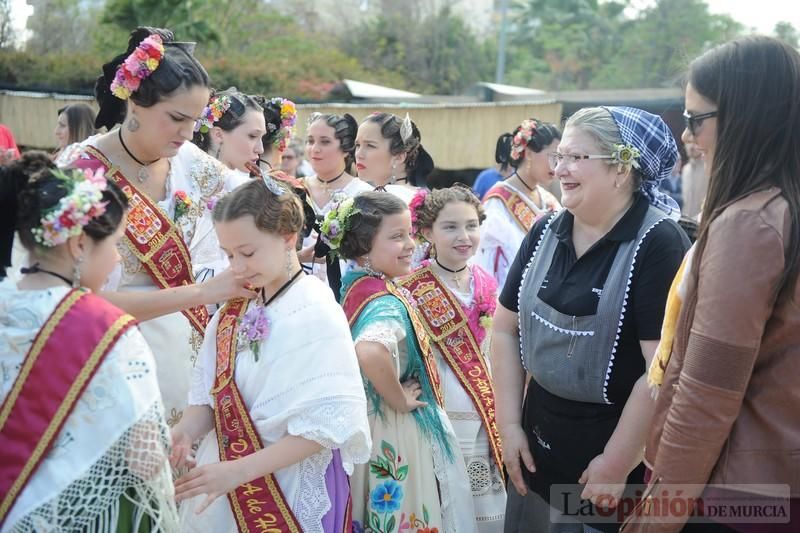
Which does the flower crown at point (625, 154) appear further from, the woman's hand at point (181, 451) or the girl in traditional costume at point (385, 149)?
the girl in traditional costume at point (385, 149)

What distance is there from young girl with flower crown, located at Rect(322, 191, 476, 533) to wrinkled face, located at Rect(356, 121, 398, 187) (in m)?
1.66

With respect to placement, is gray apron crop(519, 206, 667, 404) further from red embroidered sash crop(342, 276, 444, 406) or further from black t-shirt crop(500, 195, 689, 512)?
red embroidered sash crop(342, 276, 444, 406)

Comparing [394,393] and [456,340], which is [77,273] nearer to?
[394,393]

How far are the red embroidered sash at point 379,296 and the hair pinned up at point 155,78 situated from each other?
977mm

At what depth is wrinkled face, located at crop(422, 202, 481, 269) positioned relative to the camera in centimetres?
387

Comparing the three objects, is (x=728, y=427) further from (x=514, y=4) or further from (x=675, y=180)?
(x=514, y=4)

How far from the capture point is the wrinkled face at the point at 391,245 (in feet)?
11.1

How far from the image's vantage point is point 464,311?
3.79m

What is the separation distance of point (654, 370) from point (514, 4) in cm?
3477

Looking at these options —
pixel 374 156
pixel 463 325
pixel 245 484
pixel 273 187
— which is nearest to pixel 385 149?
pixel 374 156

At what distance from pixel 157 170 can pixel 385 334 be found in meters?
1.03

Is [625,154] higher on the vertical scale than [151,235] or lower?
higher

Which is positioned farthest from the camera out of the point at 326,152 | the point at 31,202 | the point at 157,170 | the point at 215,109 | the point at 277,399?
the point at 326,152

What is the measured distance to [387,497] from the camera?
3.23 meters
